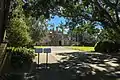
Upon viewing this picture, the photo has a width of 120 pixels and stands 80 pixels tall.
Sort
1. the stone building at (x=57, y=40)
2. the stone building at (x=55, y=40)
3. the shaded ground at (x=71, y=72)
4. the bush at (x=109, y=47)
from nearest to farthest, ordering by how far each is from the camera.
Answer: the shaded ground at (x=71, y=72), the bush at (x=109, y=47), the stone building at (x=55, y=40), the stone building at (x=57, y=40)

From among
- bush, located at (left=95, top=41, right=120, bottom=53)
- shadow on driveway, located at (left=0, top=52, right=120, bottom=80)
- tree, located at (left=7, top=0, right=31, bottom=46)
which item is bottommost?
shadow on driveway, located at (left=0, top=52, right=120, bottom=80)

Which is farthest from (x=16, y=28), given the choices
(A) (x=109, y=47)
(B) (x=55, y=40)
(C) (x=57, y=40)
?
(C) (x=57, y=40)

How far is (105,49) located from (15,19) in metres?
17.3

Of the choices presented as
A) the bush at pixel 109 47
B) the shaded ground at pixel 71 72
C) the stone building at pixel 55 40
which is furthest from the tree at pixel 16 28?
the stone building at pixel 55 40

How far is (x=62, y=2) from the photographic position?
19.3 m

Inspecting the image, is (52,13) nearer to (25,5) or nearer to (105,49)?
(25,5)

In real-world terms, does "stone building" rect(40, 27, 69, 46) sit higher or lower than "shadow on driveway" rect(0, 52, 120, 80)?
higher

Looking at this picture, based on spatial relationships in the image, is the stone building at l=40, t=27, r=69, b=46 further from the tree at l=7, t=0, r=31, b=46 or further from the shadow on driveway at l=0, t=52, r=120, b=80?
the shadow on driveway at l=0, t=52, r=120, b=80

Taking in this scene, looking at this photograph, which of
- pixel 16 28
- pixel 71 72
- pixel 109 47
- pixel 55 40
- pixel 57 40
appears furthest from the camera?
pixel 57 40

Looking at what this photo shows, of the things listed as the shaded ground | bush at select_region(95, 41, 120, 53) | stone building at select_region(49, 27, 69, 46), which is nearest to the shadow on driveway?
the shaded ground

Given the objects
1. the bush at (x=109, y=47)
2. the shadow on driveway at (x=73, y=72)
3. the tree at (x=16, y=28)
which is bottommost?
the shadow on driveway at (x=73, y=72)

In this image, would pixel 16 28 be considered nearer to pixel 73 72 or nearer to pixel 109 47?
pixel 73 72

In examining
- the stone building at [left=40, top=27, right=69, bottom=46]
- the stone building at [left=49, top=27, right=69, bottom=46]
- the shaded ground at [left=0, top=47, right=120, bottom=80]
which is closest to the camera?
the shaded ground at [left=0, top=47, right=120, bottom=80]

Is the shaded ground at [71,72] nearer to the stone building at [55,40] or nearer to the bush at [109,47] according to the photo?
the bush at [109,47]
